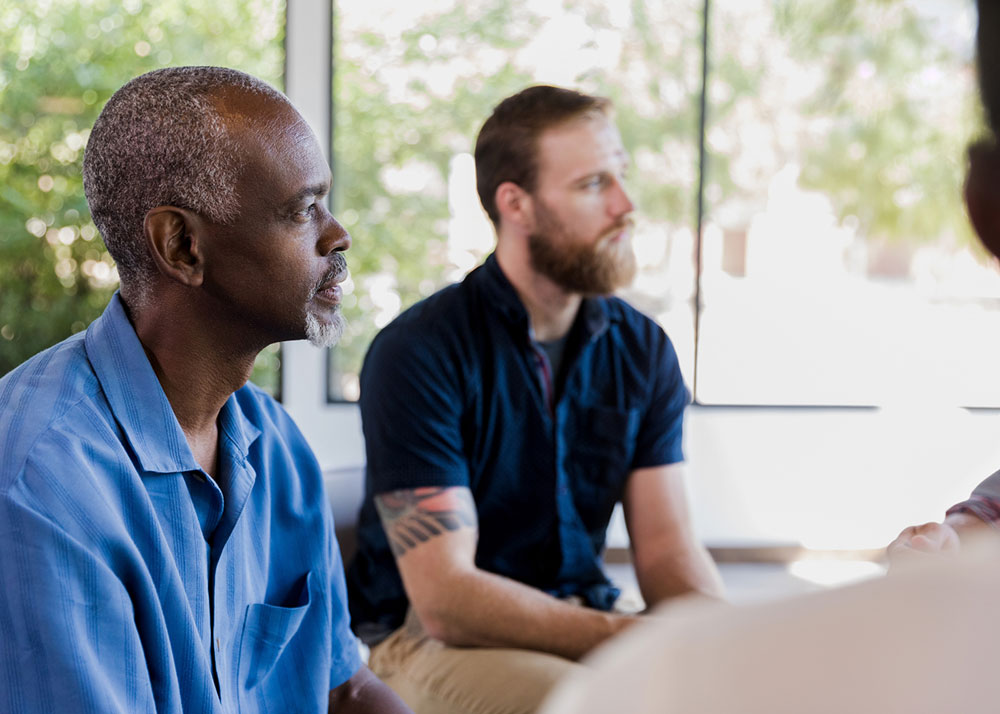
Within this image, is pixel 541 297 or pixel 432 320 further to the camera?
pixel 541 297

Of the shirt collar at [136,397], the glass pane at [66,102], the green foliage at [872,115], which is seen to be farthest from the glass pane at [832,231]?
the shirt collar at [136,397]

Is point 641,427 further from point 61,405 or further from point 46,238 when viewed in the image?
point 46,238

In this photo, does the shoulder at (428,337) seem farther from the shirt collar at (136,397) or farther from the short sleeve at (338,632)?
the shirt collar at (136,397)

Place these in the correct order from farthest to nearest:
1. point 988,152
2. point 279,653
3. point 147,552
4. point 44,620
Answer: point 279,653 < point 147,552 < point 44,620 < point 988,152

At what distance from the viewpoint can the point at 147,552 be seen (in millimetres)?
1052

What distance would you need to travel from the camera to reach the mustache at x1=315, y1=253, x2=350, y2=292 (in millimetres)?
1320

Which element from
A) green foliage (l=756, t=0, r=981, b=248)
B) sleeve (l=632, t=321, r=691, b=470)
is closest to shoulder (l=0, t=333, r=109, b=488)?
sleeve (l=632, t=321, r=691, b=470)

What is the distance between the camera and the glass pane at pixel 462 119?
427 centimetres

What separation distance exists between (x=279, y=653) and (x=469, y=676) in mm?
539

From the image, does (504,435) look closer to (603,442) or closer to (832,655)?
(603,442)

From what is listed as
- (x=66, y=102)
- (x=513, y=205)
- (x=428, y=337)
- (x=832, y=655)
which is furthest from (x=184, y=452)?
(x=66, y=102)

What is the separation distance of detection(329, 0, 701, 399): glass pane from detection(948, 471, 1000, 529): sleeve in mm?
3347

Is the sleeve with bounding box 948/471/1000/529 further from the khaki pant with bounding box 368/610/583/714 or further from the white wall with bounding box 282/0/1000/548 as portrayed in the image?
the white wall with bounding box 282/0/1000/548

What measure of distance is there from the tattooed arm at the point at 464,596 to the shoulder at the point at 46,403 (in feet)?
2.54
